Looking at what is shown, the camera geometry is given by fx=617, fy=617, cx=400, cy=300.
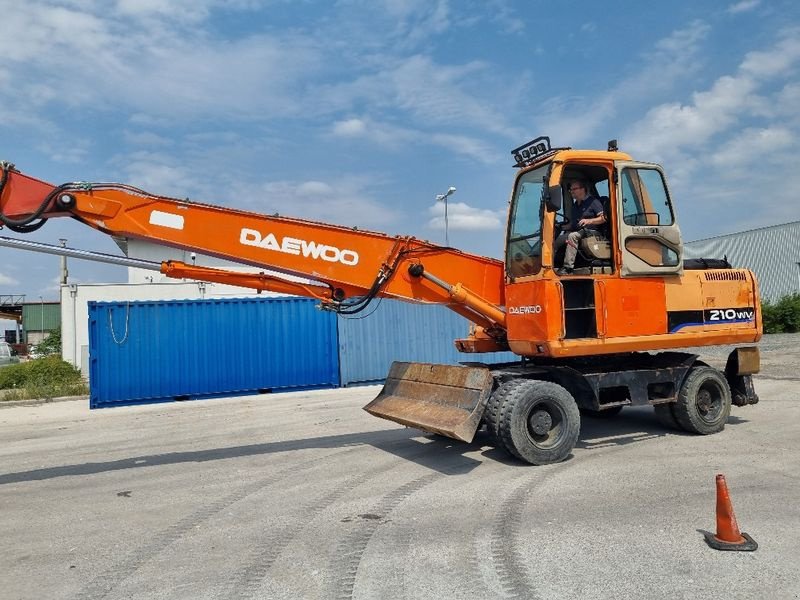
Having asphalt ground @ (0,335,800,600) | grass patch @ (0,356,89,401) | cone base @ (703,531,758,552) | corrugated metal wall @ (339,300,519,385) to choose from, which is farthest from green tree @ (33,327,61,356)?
cone base @ (703,531,758,552)

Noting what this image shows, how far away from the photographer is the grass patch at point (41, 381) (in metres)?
16.1

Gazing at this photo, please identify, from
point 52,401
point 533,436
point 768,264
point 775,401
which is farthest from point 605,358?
point 768,264

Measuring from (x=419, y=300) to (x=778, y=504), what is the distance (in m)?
4.12

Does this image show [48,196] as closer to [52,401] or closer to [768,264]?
[52,401]

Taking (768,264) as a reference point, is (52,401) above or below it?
below

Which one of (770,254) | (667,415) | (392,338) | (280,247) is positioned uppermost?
(770,254)

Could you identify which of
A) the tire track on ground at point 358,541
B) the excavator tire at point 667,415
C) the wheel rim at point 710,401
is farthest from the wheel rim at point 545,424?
the wheel rim at point 710,401

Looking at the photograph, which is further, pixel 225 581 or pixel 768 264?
pixel 768 264

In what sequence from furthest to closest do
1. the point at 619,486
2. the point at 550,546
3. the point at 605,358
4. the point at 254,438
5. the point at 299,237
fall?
the point at 254,438 < the point at 605,358 < the point at 299,237 < the point at 619,486 < the point at 550,546

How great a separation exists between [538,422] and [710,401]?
10.3 ft

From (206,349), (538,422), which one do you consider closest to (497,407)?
(538,422)

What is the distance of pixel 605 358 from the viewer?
8.30m

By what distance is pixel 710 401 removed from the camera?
8.60 meters

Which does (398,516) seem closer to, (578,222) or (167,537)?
(167,537)
